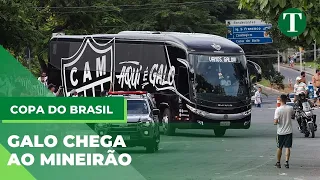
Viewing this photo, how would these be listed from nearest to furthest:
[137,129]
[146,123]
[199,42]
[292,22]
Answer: [292,22], [137,129], [146,123], [199,42]

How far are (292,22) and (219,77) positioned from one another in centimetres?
1755

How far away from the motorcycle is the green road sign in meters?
12.5

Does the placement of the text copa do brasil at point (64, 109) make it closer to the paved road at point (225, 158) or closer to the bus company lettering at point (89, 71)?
the paved road at point (225, 158)

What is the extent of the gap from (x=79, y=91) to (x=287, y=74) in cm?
8463

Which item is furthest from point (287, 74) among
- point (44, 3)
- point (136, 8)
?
point (44, 3)

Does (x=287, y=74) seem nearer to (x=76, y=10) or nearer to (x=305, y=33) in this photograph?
(x=76, y=10)

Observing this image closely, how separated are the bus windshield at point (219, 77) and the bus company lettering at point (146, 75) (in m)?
1.34

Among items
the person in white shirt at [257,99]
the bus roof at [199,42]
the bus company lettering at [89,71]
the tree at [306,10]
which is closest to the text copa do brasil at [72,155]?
the tree at [306,10]

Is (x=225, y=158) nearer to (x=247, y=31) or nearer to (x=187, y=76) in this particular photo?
(x=187, y=76)

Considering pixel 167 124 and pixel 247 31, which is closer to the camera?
pixel 167 124

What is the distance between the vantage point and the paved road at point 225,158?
65.8ft

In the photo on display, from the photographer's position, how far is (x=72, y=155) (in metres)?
23.9

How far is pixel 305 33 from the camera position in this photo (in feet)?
60.2
